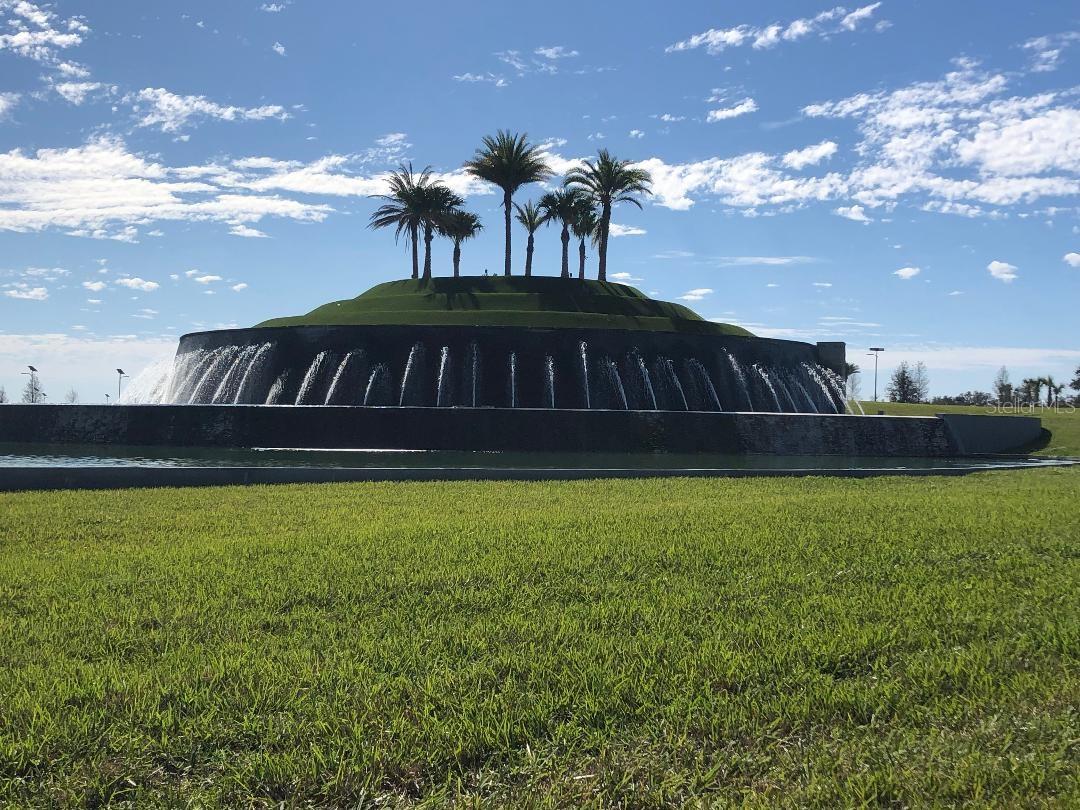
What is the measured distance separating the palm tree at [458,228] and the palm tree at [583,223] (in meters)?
7.38

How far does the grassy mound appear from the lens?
42562 millimetres

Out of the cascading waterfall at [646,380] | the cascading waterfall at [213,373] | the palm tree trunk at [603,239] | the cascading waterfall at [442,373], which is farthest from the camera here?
the palm tree trunk at [603,239]

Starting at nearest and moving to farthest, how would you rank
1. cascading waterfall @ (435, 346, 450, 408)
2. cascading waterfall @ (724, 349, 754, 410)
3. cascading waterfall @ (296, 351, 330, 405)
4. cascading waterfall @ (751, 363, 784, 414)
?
1. cascading waterfall @ (435, 346, 450, 408)
2. cascading waterfall @ (296, 351, 330, 405)
3. cascading waterfall @ (724, 349, 754, 410)
4. cascading waterfall @ (751, 363, 784, 414)

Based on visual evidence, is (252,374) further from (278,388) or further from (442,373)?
(442,373)

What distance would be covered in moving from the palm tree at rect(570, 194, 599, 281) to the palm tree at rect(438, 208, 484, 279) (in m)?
7.38

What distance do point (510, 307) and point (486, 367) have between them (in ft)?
47.2

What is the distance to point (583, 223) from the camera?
206ft

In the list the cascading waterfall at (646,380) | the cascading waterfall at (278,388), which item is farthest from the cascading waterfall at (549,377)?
the cascading waterfall at (278,388)

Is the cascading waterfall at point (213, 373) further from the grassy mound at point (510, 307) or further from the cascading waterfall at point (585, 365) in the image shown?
the cascading waterfall at point (585, 365)

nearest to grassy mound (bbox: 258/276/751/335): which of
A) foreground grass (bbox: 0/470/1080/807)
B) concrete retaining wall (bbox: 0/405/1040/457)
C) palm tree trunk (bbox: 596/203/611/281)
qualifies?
palm tree trunk (bbox: 596/203/611/281)

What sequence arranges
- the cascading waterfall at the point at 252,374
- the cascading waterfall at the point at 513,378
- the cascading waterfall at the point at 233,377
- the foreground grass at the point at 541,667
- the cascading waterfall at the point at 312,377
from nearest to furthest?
the foreground grass at the point at 541,667 < the cascading waterfall at the point at 513,378 < the cascading waterfall at the point at 312,377 < the cascading waterfall at the point at 252,374 < the cascading waterfall at the point at 233,377

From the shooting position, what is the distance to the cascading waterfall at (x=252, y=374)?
113 feet

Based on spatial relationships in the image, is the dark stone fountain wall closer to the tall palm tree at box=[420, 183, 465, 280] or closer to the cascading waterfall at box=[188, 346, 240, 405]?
the cascading waterfall at box=[188, 346, 240, 405]

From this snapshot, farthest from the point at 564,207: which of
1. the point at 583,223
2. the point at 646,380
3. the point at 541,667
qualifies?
the point at 541,667
